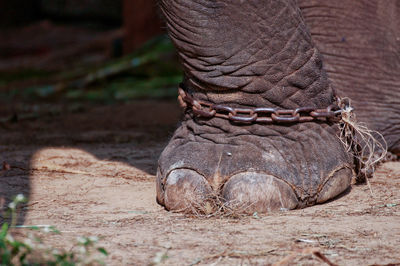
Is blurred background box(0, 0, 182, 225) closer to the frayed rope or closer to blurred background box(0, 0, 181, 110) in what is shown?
blurred background box(0, 0, 181, 110)

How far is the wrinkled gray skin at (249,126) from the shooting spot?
1.97 meters

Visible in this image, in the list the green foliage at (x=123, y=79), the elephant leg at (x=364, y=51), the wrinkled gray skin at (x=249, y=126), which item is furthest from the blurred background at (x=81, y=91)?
the elephant leg at (x=364, y=51)

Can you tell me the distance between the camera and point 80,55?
8250 millimetres

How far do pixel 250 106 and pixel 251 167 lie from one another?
231 mm

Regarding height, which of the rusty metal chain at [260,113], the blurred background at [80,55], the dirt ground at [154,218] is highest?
the rusty metal chain at [260,113]

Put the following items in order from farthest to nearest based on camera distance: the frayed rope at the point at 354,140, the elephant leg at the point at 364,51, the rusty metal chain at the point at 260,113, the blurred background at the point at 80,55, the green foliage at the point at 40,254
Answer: the blurred background at the point at 80,55 < the elephant leg at the point at 364,51 < the frayed rope at the point at 354,140 < the rusty metal chain at the point at 260,113 < the green foliage at the point at 40,254

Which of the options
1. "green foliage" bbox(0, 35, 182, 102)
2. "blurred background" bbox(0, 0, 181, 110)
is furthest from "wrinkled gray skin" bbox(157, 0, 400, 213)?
"green foliage" bbox(0, 35, 182, 102)

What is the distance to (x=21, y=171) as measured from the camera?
255cm

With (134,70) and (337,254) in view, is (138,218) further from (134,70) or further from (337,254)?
(134,70)

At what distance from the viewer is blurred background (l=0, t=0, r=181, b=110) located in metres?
5.43

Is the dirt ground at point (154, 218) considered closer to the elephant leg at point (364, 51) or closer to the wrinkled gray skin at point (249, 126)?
the wrinkled gray skin at point (249, 126)

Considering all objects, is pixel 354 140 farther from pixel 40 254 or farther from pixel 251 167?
pixel 40 254

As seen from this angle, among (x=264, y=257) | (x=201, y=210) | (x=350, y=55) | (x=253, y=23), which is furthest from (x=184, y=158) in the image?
(x=350, y=55)

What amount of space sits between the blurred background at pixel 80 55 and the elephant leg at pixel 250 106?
232 centimetres
